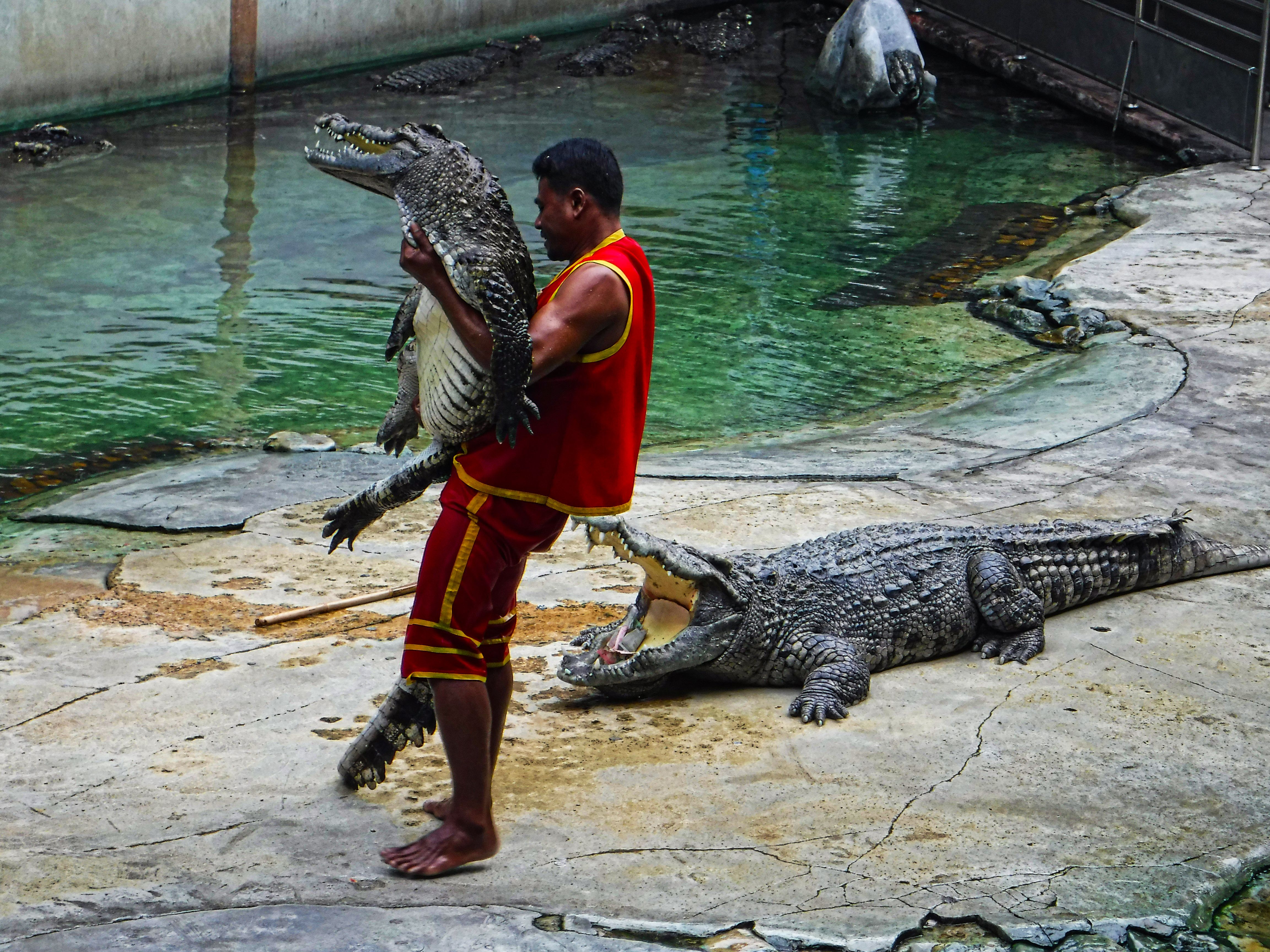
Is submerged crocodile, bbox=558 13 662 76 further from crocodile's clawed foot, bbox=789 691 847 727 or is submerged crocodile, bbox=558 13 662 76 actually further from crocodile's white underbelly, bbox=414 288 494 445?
crocodile's white underbelly, bbox=414 288 494 445

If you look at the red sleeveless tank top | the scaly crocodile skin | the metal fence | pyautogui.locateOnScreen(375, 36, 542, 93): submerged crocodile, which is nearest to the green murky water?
pyautogui.locateOnScreen(375, 36, 542, 93): submerged crocodile

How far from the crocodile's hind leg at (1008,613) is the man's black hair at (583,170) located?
2101 millimetres

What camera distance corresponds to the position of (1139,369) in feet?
25.3

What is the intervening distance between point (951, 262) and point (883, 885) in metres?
8.17

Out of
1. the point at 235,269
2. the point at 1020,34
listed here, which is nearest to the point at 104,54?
the point at 235,269

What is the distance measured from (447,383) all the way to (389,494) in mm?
439

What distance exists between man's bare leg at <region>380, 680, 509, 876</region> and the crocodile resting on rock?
0.72 metres

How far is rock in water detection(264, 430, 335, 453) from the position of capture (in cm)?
730

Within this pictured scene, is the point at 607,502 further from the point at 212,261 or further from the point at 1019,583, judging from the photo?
the point at 212,261

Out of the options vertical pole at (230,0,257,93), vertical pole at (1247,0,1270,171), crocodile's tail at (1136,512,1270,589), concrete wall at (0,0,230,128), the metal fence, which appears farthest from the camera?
vertical pole at (230,0,257,93)

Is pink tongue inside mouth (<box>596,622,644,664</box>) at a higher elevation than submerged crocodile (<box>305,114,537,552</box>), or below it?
below

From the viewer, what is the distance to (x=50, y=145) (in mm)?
12461

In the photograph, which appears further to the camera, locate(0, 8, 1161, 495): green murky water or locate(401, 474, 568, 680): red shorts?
locate(0, 8, 1161, 495): green murky water

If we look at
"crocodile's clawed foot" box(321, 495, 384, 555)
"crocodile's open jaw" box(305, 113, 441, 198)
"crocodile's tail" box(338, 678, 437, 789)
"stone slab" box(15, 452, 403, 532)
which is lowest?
"stone slab" box(15, 452, 403, 532)
